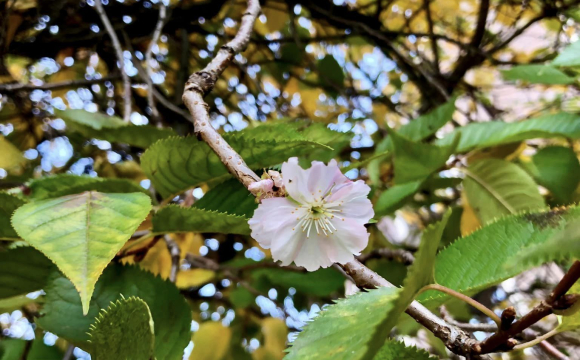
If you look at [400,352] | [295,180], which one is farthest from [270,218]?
[400,352]

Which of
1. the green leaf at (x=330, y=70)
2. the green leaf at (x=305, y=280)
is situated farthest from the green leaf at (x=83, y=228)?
the green leaf at (x=330, y=70)

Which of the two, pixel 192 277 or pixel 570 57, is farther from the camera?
pixel 192 277

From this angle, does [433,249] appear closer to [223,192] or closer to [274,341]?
[223,192]

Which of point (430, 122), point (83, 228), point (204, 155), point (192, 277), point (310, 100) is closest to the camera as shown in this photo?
point (83, 228)

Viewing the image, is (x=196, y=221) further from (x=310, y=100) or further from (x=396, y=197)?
(x=310, y=100)

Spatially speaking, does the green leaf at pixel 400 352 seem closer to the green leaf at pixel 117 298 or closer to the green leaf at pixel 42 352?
the green leaf at pixel 117 298

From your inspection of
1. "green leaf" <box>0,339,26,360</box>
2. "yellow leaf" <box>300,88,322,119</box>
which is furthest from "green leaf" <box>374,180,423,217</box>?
"yellow leaf" <box>300,88,322,119</box>

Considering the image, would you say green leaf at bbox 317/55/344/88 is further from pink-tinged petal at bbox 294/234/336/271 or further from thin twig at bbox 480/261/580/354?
thin twig at bbox 480/261/580/354
